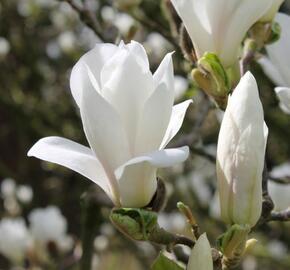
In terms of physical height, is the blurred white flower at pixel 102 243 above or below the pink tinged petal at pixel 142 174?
below

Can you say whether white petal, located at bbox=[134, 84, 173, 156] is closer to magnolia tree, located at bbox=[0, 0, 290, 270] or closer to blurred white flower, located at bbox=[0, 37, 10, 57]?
magnolia tree, located at bbox=[0, 0, 290, 270]

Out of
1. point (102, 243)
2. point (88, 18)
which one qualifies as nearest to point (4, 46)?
point (102, 243)

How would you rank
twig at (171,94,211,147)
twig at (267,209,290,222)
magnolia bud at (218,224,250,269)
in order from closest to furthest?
magnolia bud at (218,224,250,269)
twig at (267,209,290,222)
twig at (171,94,211,147)

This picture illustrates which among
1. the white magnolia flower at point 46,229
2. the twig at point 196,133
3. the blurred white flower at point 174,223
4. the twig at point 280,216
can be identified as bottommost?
the blurred white flower at point 174,223

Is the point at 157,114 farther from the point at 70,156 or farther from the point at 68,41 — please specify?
the point at 68,41

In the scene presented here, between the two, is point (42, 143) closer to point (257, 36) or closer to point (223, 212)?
point (223, 212)

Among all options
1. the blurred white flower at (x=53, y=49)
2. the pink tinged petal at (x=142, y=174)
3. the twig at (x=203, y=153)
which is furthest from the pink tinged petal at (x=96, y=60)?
the blurred white flower at (x=53, y=49)

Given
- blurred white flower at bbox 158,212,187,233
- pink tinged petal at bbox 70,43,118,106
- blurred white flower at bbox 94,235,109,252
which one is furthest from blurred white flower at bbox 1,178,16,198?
pink tinged petal at bbox 70,43,118,106

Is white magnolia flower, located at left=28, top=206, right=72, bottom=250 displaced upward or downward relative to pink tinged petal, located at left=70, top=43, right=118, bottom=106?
downward

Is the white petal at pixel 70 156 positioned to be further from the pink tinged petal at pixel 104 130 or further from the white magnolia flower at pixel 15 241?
the white magnolia flower at pixel 15 241
